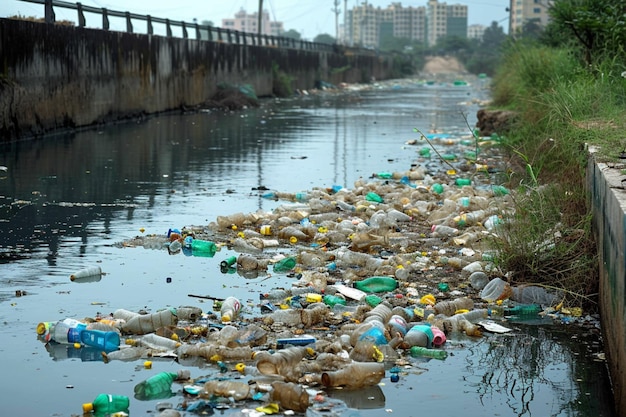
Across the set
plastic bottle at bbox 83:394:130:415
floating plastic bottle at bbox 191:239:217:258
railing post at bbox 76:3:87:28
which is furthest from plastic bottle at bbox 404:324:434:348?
railing post at bbox 76:3:87:28

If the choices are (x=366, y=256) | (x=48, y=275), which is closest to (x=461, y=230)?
(x=366, y=256)

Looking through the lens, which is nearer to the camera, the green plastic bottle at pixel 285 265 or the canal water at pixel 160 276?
the canal water at pixel 160 276

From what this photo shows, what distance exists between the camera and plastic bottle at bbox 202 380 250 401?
4285 mm

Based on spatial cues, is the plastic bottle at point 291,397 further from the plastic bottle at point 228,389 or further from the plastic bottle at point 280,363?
the plastic bottle at point 280,363

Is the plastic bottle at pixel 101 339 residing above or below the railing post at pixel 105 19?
below

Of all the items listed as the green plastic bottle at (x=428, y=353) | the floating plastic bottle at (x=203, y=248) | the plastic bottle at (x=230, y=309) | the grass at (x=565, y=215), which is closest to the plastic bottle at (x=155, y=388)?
the plastic bottle at (x=230, y=309)

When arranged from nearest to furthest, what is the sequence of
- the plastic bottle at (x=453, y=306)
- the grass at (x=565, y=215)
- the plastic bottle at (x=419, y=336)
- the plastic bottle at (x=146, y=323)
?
1. the plastic bottle at (x=419, y=336)
2. the plastic bottle at (x=146, y=323)
3. the plastic bottle at (x=453, y=306)
4. the grass at (x=565, y=215)

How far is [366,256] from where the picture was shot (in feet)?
23.2

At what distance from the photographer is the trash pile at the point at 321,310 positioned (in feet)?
14.8

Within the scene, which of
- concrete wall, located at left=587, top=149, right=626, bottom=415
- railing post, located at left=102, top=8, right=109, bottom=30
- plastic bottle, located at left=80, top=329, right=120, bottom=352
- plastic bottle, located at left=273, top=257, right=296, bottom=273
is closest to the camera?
concrete wall, located at left=587, top=149, right=626, bottom=415

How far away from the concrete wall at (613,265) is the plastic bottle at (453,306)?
81 cm

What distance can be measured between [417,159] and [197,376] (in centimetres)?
984

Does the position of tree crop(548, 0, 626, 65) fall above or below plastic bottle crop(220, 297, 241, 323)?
above

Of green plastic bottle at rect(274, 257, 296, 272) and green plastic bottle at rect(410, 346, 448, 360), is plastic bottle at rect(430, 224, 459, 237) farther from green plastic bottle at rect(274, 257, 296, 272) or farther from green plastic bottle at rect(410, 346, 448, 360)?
green plastic bottle at rect(410, 346, 448, 360)
